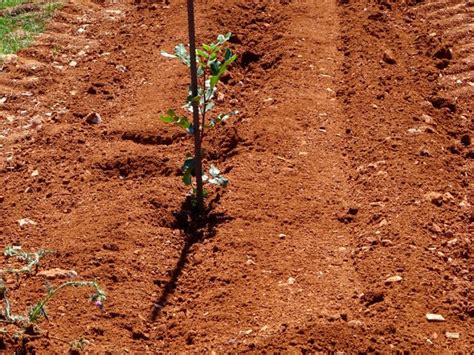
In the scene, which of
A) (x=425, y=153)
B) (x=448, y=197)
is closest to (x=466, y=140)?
(x=425, y=153)

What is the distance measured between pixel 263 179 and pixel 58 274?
137 cm

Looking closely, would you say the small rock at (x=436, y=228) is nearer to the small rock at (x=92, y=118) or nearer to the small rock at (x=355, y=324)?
the small rock at (x=355, y=324)

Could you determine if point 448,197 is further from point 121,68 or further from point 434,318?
point 121,68

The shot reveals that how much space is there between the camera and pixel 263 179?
5.00 metres

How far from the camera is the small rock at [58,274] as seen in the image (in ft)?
13.8

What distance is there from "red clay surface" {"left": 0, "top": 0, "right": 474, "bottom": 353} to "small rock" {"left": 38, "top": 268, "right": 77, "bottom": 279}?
7cm

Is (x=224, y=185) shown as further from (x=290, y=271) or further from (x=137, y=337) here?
(x=137, y=337)

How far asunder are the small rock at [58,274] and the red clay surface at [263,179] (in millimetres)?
72

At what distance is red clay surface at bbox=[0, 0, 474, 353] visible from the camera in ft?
13.0

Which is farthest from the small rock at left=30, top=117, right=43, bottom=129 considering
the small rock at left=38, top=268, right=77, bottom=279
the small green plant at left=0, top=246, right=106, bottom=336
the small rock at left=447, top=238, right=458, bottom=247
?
the small rock at left=447, top=238, right=458, bottom=247

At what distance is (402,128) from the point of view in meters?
5.45

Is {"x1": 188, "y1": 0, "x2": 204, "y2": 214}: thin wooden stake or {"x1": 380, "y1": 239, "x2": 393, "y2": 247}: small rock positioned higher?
{"x1": 188, "y1": 0, "x2": 204, "y2": 214}: thin wooden stake

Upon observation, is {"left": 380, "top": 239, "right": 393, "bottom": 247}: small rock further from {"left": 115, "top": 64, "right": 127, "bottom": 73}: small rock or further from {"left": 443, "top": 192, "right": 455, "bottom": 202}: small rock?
{"left": 115, "top": 64, "right": 127, "bottom": 73}: small rock

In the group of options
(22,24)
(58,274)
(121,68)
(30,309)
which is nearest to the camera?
(30,309)
